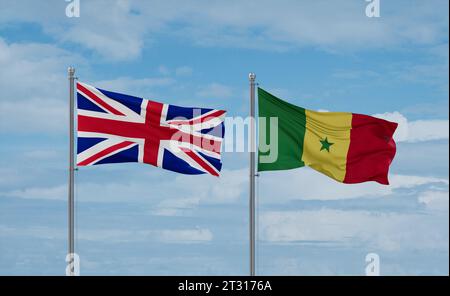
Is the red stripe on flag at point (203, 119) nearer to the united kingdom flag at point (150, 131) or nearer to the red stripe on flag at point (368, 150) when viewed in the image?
the united kingdom flag at point (150, 131)

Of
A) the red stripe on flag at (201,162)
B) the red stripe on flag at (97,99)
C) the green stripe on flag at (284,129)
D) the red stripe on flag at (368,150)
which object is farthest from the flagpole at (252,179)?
the red stripe on flag at (97,99)

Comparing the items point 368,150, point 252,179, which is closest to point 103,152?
point 252,179

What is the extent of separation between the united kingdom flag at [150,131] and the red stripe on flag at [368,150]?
379cm

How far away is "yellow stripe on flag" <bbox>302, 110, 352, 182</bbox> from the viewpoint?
21.5 m

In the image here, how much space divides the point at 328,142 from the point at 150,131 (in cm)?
502

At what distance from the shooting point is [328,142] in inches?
853

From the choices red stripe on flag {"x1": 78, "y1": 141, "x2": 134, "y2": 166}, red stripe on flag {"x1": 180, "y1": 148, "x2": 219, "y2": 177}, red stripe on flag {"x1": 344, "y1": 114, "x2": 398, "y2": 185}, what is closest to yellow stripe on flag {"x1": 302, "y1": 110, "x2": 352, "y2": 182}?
red stripe on flag {"x1": 344, "y1": 114, "x2": 398, "y2": 185}

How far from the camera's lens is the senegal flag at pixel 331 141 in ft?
69.5
